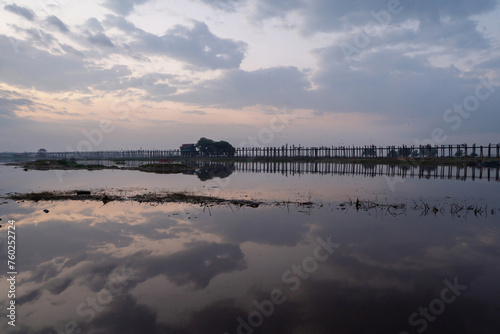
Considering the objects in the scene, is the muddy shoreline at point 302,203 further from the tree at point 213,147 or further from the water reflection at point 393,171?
the tree at point 213,147

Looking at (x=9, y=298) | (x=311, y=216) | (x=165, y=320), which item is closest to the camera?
(x=165, y=320)

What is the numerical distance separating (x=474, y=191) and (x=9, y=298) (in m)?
22.7

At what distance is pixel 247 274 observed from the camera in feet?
20.4

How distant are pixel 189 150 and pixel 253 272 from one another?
84.5 m

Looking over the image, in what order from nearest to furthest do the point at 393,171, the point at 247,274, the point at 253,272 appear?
1. the point at 247,274
2. the point at 253,272
3. the point at 393,171

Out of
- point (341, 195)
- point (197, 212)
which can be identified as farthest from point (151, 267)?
point (341, 195)

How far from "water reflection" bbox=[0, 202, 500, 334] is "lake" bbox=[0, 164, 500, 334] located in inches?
1.1

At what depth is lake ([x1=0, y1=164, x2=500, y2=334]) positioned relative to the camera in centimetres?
461

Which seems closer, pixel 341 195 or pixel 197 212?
pixel 197 212

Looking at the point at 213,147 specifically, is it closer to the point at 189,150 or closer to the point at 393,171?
the point at 189,150

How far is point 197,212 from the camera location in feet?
39.4

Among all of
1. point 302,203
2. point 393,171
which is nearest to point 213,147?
point 393,171

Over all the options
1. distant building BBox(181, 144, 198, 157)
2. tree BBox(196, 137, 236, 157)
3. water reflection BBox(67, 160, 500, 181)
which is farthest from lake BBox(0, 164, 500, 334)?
distant building BBox(181, 144, 198, 157)

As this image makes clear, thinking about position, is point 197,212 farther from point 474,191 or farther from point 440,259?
point 474,191
